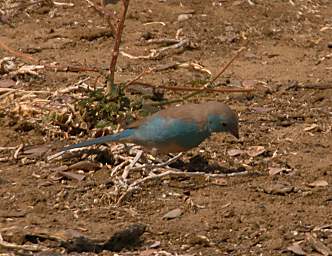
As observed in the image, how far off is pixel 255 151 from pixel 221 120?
45cm

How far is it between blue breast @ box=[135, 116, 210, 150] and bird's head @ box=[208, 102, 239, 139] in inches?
2.3

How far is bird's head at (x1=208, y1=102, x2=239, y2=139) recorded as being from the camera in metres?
5.18

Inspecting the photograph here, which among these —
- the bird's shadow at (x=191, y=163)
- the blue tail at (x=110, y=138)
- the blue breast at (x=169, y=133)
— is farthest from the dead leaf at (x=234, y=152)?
the blue tail at (x=110, y=138)

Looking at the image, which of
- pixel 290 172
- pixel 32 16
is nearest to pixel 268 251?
pixel 290 172

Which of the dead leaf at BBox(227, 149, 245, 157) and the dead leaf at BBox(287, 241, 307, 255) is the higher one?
the dead leaf at BBox(287, 241, 307, 255)

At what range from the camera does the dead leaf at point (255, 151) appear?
218 inches

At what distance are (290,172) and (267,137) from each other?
0.51 m

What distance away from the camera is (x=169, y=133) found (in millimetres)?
5078

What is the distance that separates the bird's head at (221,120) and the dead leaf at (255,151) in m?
0.31

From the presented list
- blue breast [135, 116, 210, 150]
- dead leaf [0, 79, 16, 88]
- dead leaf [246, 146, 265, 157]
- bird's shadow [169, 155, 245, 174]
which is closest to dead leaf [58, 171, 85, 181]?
blue breast [135, 116, 210, 150]

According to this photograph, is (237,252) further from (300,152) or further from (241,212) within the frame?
(300,152)

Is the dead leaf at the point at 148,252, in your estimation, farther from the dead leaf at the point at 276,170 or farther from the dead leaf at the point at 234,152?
the dead leaf at the point at 234,152

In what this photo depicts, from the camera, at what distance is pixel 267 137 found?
5.77 m

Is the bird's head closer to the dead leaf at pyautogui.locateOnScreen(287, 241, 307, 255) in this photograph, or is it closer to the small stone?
the dead leaf at pyautogui.locateOnScreen(287, 241, 307, 255)
